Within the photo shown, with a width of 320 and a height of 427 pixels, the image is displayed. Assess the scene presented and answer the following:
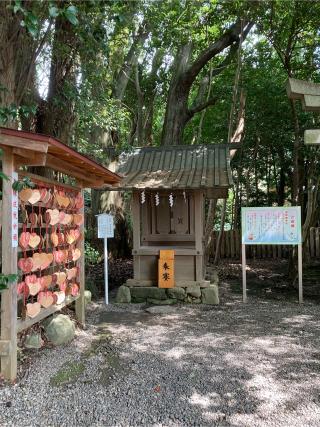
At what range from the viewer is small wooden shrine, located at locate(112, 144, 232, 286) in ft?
23.5

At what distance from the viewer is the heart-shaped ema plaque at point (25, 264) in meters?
3.81

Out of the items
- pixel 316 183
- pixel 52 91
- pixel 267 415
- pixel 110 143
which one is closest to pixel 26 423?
pixel 267 415

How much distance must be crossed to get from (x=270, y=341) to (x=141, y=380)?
2073 millimetres

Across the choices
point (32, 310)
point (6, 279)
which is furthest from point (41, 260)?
point (6, 279)

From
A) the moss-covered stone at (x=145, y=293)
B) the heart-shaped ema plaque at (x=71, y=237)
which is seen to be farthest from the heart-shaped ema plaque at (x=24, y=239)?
the moss-covered stone at (x=145, y=293)

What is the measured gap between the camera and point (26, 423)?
2830 millimetres

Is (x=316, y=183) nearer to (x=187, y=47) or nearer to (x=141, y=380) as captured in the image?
(x=187, y=47)

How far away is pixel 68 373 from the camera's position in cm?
380

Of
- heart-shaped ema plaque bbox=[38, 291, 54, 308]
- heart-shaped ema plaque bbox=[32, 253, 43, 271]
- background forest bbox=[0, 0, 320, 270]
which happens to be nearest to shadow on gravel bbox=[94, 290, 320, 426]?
heart-shaped ema plaque bbox=[38, 291, 54, 308]

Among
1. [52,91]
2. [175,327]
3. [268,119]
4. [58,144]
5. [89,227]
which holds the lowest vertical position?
[175,327]

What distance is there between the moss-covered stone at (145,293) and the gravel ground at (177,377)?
4.26 ft

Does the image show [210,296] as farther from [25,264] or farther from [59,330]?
[25,264]

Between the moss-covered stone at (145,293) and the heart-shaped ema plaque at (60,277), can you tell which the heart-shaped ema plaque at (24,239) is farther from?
the moss-covered stone at (145,293)

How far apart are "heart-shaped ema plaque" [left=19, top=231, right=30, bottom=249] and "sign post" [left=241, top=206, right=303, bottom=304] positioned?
15.4 feet
